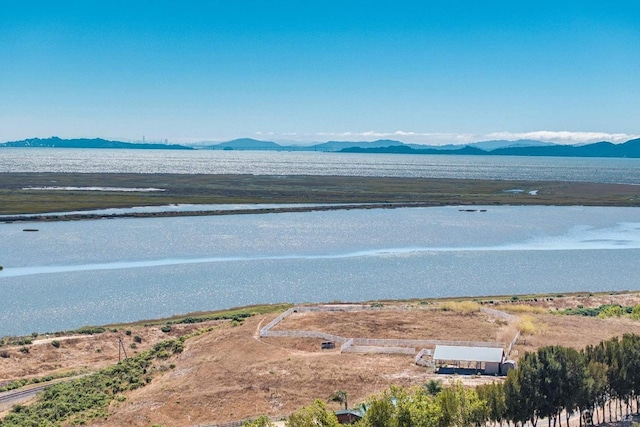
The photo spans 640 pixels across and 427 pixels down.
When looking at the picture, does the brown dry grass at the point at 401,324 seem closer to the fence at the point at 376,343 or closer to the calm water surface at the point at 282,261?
the fence at the point at 376,343

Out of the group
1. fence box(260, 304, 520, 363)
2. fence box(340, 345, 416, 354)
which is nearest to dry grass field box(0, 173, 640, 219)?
fence box(260, 304, 520, 363)

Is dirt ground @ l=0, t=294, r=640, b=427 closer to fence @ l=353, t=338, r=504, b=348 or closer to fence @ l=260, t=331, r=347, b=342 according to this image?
fence @ l=260, t=331, r=347, b=342

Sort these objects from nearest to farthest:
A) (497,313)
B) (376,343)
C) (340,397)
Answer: (340,397) → (376,343) → (497,313)

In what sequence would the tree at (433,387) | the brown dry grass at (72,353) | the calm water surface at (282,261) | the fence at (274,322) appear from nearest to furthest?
1. the tree at (433,387)
2. the brown dry grass at (72,353)
3. the fence at (274,322)
4. the calm water surface at (282,261)

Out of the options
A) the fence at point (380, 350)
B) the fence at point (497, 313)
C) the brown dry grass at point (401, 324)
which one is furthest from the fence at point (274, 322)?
the fence at point (497, 313)

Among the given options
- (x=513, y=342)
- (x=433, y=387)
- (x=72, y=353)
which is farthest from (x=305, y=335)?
(x=72, y=353)

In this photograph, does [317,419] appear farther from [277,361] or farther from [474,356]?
[474,356]

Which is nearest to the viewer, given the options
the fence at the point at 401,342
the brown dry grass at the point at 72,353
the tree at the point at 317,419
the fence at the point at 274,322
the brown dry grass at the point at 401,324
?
the tree at the point at 317,419
